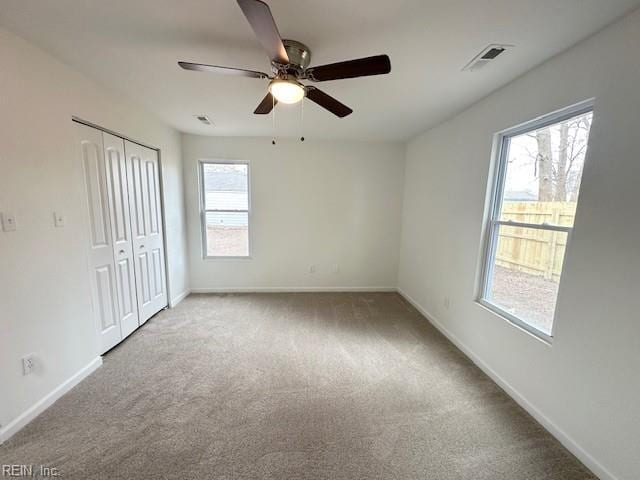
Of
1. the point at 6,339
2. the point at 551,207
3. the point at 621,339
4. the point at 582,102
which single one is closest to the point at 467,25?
the point at 582,102

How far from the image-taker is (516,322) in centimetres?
196

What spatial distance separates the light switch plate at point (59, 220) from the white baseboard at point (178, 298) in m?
1.85

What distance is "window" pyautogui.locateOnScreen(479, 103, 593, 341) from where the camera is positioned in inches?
64.4

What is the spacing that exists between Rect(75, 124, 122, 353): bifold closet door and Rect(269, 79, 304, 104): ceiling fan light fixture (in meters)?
1.74

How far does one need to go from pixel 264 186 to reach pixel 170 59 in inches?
85.3

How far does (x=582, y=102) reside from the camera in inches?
58.7

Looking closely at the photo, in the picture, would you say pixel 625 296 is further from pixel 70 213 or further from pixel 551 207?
pixel 70 213

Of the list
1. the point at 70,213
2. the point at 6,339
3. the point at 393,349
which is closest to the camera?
the point at 6,339

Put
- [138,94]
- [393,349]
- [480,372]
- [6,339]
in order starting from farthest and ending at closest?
[393,349] → [138,94] → [480,372] → [6,339]

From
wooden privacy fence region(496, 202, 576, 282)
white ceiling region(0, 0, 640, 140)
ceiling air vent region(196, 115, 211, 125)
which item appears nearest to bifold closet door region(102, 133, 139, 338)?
white ceiling region(0, 0, 640, 140)

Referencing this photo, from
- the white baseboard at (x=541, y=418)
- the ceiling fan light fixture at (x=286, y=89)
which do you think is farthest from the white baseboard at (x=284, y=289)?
the ceiling fan light fixture at (x=286, y=89)

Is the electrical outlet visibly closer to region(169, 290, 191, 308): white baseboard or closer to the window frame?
region(169, 290, 191, 308): white baseboard

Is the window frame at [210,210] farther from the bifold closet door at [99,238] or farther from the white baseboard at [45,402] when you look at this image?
the white baseboard at [45,402]

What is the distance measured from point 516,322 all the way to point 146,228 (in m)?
3.84
